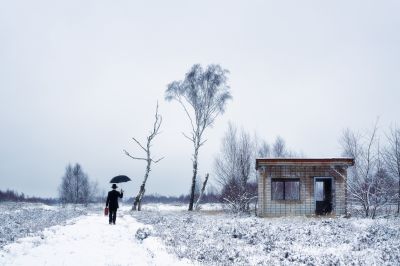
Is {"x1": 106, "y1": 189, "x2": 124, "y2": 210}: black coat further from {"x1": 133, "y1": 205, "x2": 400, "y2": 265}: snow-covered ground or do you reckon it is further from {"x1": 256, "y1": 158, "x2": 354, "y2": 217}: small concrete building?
{"x1": 256, "y1": 158, "x2": 354, "y2": 217}: small concrete building

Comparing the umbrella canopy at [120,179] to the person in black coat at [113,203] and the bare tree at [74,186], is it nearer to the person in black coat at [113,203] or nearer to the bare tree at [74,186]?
the person in black coat at [113,203]

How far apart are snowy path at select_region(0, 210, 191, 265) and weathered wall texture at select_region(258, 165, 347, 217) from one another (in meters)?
12.9

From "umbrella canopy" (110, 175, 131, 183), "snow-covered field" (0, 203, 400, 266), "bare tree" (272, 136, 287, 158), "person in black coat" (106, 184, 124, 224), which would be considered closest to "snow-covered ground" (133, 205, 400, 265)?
"snow-covered field" (0, 203, 400, 266)

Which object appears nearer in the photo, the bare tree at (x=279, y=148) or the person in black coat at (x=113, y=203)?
the person in black coat at (x=113, y=203)

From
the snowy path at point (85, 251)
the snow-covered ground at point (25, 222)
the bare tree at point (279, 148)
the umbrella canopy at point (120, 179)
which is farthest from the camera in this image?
the bare tree at point (279, 148)

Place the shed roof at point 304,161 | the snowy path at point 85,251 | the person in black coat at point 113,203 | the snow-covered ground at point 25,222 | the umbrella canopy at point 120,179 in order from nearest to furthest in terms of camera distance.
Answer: the snowy path at point 85,251, the snow-covered ground at point 25,222, the person in black coat at point 113,203, the umbrella canopy at point 120,179, the shed roof at point 304,161

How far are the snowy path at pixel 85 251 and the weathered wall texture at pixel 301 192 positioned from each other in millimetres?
12920

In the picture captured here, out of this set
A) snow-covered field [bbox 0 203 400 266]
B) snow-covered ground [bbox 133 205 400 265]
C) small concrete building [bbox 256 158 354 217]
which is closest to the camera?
snow-covered field [bbox 0 203 400 266]

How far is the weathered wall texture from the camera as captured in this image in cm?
2302

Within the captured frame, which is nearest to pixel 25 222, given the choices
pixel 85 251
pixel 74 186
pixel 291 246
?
pixel 85 251

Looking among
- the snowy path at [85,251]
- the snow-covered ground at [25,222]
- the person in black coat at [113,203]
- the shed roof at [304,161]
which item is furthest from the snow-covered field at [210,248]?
the shed roof at [304,161]

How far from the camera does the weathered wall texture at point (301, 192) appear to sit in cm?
2302

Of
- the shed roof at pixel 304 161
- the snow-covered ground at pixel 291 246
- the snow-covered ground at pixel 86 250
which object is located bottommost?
the snow-covered ground at pixel 86 250

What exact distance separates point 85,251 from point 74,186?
68616 mm
